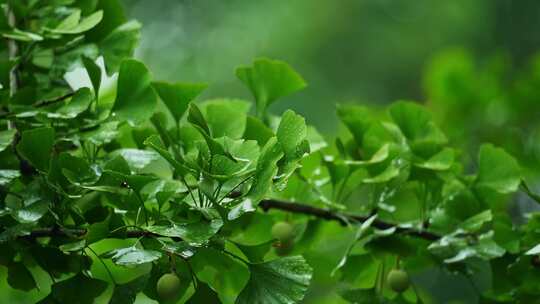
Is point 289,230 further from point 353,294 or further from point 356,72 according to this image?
point 356,72

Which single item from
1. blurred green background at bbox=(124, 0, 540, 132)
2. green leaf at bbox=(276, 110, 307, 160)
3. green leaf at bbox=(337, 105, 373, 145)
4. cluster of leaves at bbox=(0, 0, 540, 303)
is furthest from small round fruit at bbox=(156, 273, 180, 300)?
blurred green background at bbox=(124, 0, 540, 132)

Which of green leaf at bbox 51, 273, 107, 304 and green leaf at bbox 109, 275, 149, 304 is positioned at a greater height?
green leaf at bbox 109, 275, 149, 304

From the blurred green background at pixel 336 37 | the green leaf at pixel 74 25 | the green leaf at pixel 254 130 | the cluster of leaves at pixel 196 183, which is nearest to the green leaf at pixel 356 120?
the cluster of leaves at pixel 196 183

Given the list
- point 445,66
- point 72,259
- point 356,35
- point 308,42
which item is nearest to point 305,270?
point 72,259

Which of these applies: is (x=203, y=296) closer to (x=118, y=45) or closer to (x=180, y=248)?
(x=180, y=248)

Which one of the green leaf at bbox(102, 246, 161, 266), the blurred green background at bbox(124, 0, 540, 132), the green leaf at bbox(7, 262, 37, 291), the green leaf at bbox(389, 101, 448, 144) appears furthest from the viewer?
the blurred green background at bbox(124, 0, 540, 132)

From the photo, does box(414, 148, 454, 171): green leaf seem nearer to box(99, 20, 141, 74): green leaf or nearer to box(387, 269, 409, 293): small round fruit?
box(387, 269, 409, 293): small round fruit

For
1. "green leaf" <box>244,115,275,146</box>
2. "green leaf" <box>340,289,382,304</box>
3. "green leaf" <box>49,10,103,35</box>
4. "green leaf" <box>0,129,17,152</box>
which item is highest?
"green leaf" <box>49,10,103,35</box>
